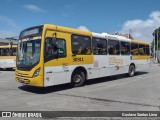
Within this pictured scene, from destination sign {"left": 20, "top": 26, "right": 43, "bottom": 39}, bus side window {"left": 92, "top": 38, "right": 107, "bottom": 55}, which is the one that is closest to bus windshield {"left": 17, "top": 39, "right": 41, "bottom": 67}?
destination sign {"left": 20, "top": 26, "right": 43, "bottom": 39}

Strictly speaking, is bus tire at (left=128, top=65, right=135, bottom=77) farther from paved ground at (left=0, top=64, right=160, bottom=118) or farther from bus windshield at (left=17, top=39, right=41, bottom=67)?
bus windshield at (left=17, top=39, right=41, bottom=67)

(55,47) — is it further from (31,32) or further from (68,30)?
(68,30)

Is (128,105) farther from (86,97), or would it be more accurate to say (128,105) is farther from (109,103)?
(86,97)

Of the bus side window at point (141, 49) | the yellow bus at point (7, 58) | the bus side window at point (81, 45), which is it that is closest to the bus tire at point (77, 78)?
the bus side window at point (81, 45)

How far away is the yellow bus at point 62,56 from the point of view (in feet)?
37.8

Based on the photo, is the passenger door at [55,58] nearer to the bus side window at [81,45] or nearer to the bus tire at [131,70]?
the bus side window at [81,45]

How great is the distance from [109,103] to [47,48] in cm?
389

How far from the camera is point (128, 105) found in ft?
29.7

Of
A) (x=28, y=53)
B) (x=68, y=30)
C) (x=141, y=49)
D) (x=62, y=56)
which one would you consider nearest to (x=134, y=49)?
(x=141, y=49)

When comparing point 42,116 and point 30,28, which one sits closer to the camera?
point 42,116

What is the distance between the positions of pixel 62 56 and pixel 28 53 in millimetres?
1586

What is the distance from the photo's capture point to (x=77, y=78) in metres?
13.7

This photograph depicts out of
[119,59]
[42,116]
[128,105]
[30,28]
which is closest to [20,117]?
[42,116]

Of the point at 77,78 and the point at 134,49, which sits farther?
the point at 134,49
